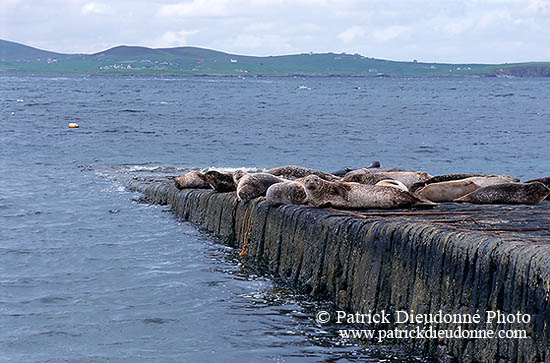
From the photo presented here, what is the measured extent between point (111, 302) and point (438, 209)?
491 centimetres

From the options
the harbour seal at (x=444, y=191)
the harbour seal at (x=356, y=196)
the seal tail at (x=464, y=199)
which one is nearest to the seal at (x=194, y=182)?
the harbour seal at (x=356, y=196)

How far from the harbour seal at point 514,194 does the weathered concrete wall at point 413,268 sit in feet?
8.34

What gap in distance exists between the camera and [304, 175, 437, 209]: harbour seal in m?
11.1

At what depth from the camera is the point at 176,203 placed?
1725 cm

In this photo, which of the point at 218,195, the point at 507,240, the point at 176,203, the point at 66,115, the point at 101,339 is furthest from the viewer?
the point at 66,115

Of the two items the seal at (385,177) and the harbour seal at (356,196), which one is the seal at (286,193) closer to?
the harbour seal at (356,196)

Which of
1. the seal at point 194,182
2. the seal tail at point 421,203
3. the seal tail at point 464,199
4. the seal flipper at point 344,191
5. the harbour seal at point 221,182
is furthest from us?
the seal at point 194,182

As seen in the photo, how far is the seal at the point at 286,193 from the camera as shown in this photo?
1202cm

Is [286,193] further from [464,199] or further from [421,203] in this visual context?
[464,199]

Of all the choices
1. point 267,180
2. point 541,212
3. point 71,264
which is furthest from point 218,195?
point 541,212

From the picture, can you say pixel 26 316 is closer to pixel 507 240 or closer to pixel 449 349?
pixel 449 349

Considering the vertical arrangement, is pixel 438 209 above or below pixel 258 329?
above

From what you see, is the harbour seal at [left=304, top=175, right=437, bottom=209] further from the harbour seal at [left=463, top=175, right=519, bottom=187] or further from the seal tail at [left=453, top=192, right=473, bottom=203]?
the harbour seal at [left=463, top=175, right=519, bottom=187]

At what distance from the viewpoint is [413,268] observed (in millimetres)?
8531
